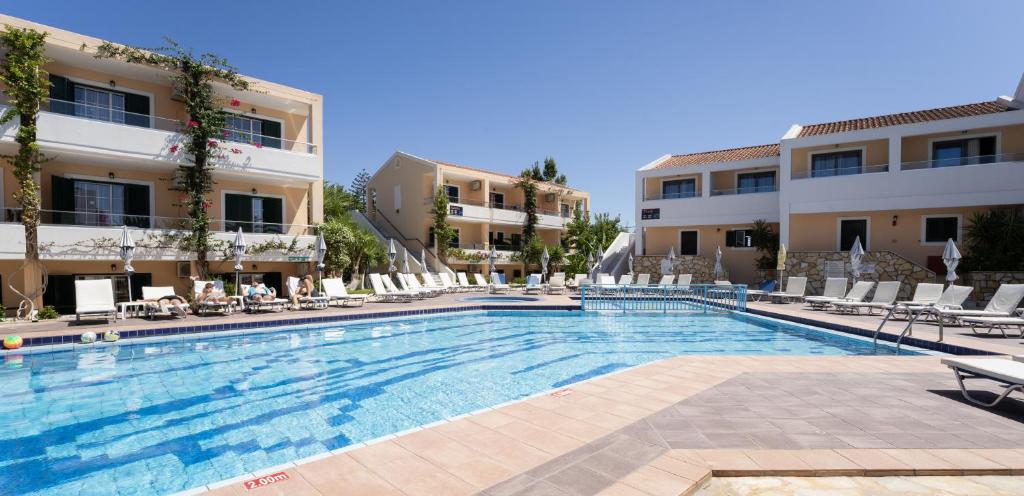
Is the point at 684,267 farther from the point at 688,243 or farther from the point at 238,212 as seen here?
the point at 238,212

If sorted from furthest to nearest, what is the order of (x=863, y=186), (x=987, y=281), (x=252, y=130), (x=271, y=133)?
(x=271, y=133), (x=863, y=186), (x=252, y=130), (x=987, y=281)

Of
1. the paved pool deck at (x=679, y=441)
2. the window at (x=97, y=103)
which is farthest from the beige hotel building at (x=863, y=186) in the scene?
the window at (x=97, y=103)

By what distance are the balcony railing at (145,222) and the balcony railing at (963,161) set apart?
22916mm

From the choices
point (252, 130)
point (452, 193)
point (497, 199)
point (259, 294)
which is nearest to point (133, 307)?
point (259, 294)

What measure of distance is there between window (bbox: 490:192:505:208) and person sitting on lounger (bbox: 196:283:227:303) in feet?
60.9

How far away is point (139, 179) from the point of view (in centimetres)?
1509

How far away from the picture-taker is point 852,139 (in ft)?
59.8

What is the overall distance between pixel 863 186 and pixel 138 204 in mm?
25761

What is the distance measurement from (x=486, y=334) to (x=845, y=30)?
1425 centimetres

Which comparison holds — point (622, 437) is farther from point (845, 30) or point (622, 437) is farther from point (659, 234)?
point (659, 234)

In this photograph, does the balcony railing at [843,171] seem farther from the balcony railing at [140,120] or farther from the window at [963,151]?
the balcony railing at [140,120]

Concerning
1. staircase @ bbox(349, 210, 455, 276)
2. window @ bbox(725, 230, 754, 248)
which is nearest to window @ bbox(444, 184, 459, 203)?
staircase @ bbox(349, 210, 455, 276)

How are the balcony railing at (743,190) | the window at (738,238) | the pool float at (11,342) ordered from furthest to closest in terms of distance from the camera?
→ the window at (738,238) → the balcony railing at (743,190) → the pool float at (11,342)

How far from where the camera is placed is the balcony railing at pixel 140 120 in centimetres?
1320
